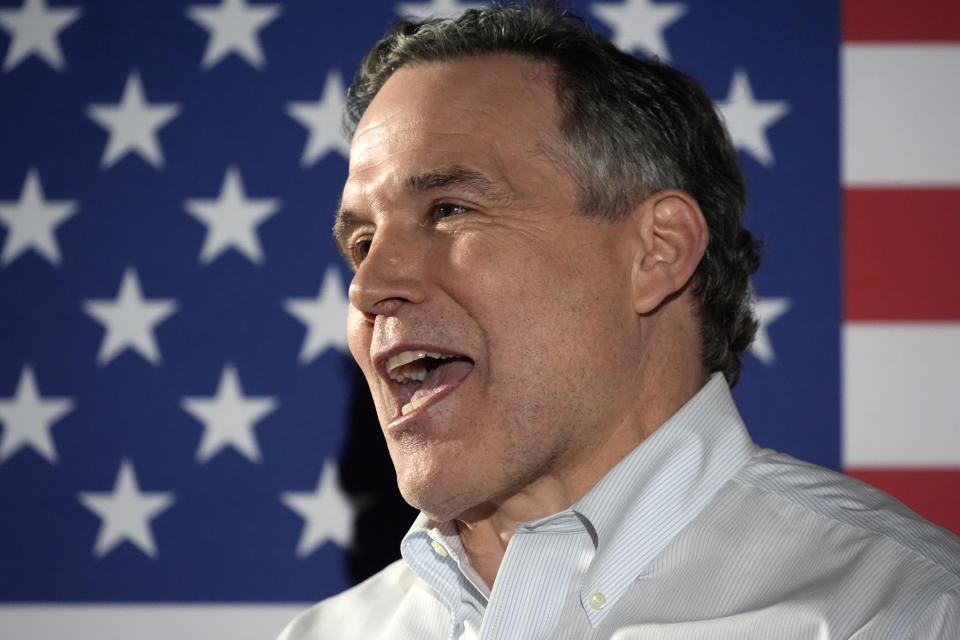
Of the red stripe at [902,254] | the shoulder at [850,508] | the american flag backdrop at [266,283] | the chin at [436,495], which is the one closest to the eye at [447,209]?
the chin at [436,495]

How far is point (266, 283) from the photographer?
6.52 feet

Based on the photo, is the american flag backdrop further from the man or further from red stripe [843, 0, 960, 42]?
the man

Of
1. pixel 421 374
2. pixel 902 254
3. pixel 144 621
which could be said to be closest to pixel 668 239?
pixel 421 374

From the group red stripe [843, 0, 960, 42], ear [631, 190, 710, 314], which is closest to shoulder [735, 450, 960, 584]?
ear [631, 190, 710, 314]

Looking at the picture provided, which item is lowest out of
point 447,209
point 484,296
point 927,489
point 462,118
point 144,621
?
point 144,621

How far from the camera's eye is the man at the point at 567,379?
1207 millimetres

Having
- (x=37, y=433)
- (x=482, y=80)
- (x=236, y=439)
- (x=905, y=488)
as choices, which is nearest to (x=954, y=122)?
(x=905, y=488)

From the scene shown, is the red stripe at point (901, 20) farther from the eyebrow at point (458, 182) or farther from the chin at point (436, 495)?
the chin at point (436, 495)

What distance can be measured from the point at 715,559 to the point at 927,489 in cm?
80

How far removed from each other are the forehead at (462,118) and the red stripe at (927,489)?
0.92 m

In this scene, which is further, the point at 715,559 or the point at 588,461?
the point at 588,461

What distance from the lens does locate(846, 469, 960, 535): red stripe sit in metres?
1.83

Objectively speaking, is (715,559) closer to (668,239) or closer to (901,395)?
(668,239)

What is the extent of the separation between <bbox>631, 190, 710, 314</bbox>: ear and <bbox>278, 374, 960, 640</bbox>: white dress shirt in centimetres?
16
